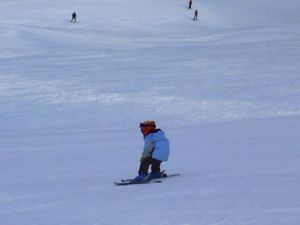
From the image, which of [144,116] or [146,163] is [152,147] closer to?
[146,163]

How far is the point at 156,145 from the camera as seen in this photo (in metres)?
8.41

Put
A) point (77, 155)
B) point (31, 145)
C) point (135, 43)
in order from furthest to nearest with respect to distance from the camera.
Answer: point (135, 43) < point (31, 145) < point (77, 155)

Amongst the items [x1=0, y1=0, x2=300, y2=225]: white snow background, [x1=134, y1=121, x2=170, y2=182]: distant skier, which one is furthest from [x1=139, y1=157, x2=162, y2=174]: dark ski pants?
[x1=0, y1=0, x2=300, y2=225]: white snow background

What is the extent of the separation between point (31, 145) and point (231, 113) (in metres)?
5.59

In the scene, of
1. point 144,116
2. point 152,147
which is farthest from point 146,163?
Result: point 144,116

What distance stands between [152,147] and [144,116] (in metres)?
8.41

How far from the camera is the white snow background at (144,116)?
23.7ft

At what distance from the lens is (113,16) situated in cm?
3947

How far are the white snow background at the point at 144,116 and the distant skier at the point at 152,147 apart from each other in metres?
0.30

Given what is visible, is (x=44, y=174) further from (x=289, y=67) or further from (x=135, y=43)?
(x=135, y=43)

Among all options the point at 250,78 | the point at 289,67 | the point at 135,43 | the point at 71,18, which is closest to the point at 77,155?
the point at 250,78

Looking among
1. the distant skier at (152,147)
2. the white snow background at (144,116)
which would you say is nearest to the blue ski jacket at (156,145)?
the distant skier at (152,147)

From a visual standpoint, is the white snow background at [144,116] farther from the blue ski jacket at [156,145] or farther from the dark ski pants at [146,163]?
the blue ski jacket at [156,145]

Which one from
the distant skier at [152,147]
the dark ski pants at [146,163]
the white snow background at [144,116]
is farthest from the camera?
the dark ski pants at [146,163]
